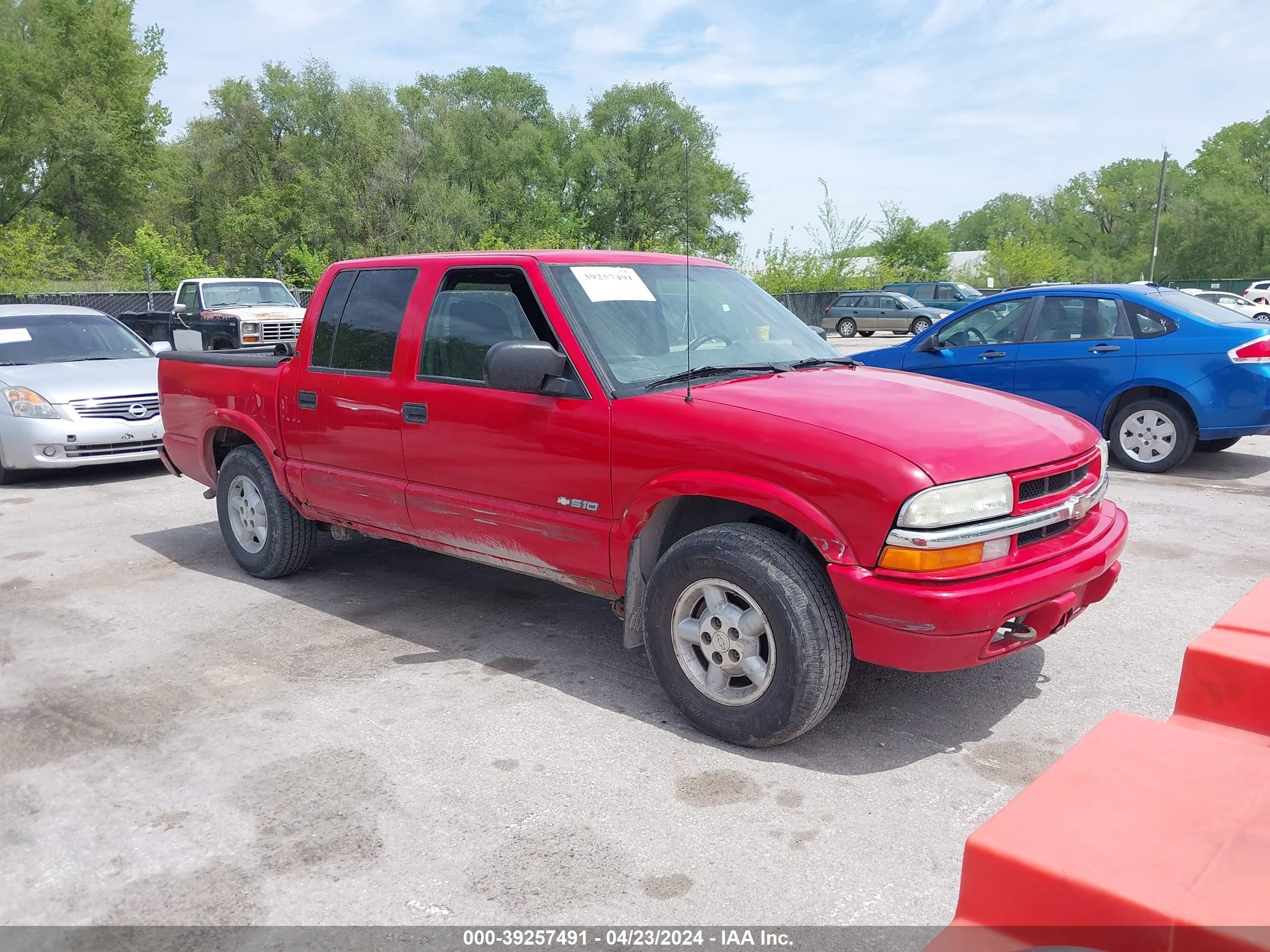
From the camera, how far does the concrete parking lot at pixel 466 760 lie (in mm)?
2889

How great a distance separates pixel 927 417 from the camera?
12.3 feet

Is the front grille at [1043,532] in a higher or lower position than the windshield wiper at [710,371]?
lower

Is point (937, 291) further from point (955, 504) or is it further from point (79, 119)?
point (79, 119)

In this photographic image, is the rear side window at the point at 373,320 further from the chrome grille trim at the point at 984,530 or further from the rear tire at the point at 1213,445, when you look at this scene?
the rear tire at the point at 1213,445

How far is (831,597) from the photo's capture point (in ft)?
11.7

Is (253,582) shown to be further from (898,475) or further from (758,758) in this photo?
(898,475)

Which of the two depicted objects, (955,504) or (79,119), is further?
(79,119)

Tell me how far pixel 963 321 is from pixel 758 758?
24.7 feet

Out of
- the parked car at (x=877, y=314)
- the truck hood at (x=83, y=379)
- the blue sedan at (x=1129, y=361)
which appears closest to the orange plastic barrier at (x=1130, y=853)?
the blue sedan at (x=1129, y=361)

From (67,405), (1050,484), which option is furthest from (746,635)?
(67,405)

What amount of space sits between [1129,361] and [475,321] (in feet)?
21.9

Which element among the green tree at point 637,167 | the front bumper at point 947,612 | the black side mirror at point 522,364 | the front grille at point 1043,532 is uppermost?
the green tree at point 637,167

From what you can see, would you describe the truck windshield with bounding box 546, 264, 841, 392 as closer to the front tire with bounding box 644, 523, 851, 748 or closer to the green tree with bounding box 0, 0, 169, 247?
the front tire with bounding box 644, 523, 851, 748

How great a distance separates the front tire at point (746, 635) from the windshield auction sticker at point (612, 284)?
4.16ft
